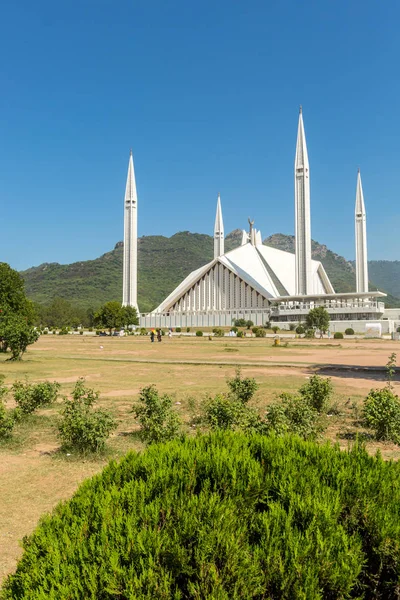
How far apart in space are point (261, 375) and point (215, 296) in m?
43.9

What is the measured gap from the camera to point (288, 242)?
16475 cm

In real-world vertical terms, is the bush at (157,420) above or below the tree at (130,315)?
below

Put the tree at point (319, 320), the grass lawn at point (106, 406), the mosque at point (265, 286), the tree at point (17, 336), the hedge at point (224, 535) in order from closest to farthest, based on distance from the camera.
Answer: the hedge at point (224, 535) → the grass lawn at point (106, 406) → the tree at point (17, 336) → the tree at point (319, 320) → the mosque at point (265, 286)

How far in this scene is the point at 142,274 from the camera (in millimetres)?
87875

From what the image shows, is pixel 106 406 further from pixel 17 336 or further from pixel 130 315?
pixel 130 315

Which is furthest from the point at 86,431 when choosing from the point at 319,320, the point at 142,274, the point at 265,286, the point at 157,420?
the point at 142,274

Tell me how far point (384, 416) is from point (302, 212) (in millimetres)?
37624

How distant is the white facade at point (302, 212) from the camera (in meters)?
40.5

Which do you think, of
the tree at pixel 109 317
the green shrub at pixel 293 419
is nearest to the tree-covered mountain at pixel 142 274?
the tree at pixel 109 317

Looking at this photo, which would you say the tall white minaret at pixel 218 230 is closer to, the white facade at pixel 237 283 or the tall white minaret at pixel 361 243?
the white facade at pixel 237 283

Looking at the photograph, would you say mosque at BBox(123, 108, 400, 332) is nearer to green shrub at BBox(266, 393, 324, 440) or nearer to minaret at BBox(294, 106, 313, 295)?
minaret at BBox(294, 106, 313, 295)

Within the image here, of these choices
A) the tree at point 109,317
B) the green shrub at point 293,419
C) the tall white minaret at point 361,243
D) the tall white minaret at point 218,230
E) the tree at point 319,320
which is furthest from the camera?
the tall white minaret at point 218,230

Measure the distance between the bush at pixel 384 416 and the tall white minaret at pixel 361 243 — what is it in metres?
47.1

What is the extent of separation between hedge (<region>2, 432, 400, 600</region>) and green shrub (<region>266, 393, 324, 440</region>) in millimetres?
2092
